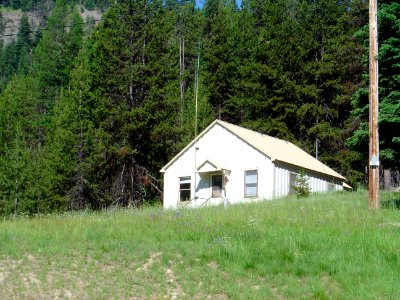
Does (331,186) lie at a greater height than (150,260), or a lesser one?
greater

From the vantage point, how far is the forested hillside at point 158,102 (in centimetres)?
3978

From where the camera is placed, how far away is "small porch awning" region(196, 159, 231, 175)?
31109 mm

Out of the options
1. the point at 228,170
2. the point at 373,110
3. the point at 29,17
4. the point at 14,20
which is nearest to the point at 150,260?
the point at 373,110

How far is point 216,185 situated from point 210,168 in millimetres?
1034

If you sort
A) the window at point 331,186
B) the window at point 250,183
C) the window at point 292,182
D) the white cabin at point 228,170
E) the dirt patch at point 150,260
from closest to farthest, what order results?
the dirt patch at point 150,260 → the white cabin at point 228,170 → the window at point 250,183 → the window at point 292,182 → the window at point 331,186

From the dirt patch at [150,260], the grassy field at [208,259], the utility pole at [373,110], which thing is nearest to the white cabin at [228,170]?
the utility pole at [373,110]

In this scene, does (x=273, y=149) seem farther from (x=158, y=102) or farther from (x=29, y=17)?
(x=29, y=17)

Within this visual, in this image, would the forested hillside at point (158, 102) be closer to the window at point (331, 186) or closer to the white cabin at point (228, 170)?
the window at point (331, 186)

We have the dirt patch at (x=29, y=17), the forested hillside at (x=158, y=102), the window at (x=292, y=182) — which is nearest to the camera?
the window at (x=292, y=182)

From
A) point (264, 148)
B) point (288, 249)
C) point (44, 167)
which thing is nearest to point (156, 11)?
point (44, 167)

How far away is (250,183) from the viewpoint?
3084 cm

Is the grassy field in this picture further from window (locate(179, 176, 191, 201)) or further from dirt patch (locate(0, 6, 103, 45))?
dirt patch (locate(0, 6, 103, 45))

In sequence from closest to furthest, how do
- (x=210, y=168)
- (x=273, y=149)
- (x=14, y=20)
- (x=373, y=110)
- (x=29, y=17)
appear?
(x=373, y=110) < (x=210, y=168) < (x=273, y=149) < (x=29, y=17) < (x=14, y=20)

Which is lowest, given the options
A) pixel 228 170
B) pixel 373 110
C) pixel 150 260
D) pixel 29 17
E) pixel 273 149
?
pixel 150 260
